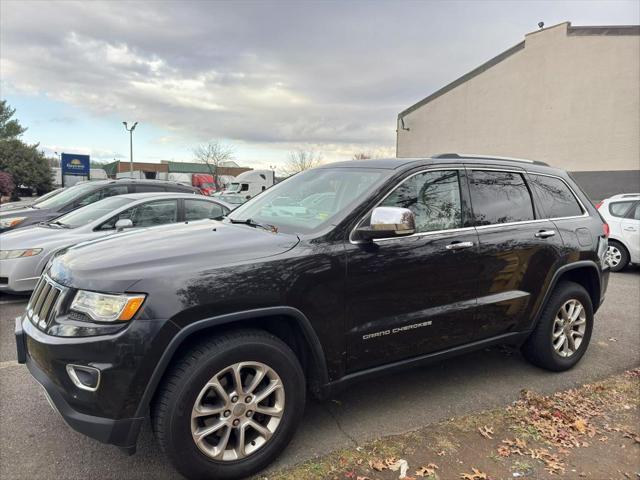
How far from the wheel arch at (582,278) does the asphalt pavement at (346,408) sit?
2.05 feet

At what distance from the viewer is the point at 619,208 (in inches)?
367

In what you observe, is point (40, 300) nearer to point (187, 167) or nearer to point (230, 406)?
point (230, 406)

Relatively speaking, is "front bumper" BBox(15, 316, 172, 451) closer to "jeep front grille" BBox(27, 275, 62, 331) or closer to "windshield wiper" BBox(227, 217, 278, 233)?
"jeep front grille" BBox(27, 275, 62, 331)

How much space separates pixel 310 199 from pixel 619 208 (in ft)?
28.4

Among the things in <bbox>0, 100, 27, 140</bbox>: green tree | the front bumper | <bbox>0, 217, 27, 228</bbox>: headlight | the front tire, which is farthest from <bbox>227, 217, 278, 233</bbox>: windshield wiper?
<bbox>0, 100, 27, 140</bbox>: green tree

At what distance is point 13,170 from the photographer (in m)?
33.0

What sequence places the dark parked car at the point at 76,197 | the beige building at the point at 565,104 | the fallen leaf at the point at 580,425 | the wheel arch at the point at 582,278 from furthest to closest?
1. the beige building at the point at 565,104
2. the dark parked car at the point at 76,197
3. the wheel arch at the point at 582,278
4. the fallen leaf at the point at 580,425

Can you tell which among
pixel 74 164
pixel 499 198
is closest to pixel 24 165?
pixel 74 164

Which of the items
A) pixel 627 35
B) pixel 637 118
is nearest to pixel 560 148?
pixel 637 118

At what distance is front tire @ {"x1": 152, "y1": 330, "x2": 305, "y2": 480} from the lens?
7.44 ft

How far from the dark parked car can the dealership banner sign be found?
65.3ft

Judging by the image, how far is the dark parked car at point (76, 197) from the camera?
7430 millimetres

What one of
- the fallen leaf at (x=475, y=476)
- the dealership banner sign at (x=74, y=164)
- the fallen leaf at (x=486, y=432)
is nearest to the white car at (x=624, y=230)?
the fallen leaf at (x=486, y=432)

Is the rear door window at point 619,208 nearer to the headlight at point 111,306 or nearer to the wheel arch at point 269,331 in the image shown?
the wheel arch at point 269,331
